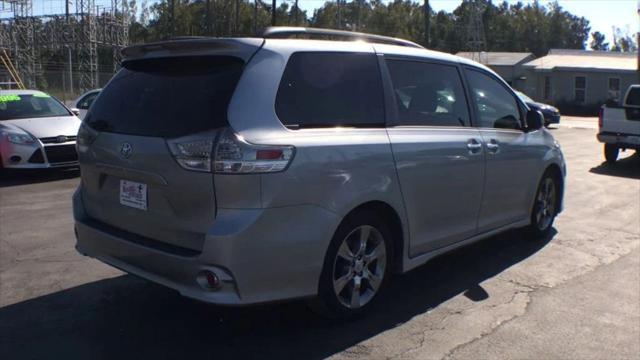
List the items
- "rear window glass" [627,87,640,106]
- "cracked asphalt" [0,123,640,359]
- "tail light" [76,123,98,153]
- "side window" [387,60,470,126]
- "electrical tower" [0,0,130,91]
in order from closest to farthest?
"cracked asphalt" [0,123,640,359] < "tail light" [76,123,98,153] < "side window" [387,60,470,126] < "rear window glass" [627,87,640,106] < "electrical tower" [0,0,130,91]

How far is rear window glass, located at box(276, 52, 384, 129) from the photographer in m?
4.00

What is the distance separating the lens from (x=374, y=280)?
457cm

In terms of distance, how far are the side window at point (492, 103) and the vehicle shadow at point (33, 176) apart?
770 centimetres

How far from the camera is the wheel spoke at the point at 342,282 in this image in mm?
4258

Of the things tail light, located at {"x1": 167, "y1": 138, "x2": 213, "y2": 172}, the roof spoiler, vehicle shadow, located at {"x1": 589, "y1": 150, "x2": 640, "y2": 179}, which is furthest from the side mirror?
vehicle shadow, located at {"x1": 589, "y1": 150, "x2": 640, "y2": 179}

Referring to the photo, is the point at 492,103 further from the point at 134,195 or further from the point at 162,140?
the point at 134,195

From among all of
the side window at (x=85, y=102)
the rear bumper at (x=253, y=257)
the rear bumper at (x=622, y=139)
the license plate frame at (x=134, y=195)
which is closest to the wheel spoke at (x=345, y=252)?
the rear bumper at (x=253, y=257)

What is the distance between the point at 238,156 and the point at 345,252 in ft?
3.57

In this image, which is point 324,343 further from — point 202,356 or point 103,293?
point 103,293

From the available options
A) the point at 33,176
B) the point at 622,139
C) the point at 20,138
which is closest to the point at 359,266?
the point at 20,138

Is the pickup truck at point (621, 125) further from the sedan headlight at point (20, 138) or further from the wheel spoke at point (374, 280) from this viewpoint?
the sedan headlight at point (20, 138)

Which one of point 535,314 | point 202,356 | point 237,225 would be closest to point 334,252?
point 237,225

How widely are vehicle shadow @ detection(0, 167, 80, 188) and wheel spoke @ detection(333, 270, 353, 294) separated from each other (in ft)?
25.4

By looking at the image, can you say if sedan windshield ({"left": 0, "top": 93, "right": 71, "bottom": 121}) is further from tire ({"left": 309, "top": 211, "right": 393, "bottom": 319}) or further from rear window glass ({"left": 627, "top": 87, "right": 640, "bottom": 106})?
rear window glass ({"left": 627, "top": 87, "right": 640, "bottom": 106})
